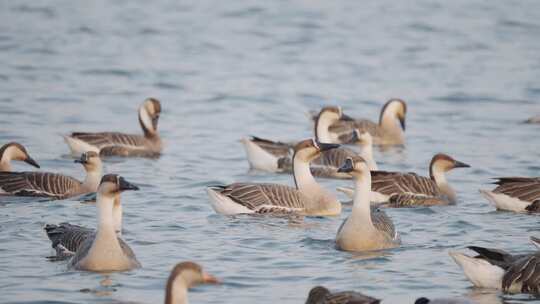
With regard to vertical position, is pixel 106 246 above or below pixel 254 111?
below

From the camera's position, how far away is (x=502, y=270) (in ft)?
33.7

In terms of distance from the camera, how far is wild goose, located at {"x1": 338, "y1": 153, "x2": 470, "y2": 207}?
15070 millimetres

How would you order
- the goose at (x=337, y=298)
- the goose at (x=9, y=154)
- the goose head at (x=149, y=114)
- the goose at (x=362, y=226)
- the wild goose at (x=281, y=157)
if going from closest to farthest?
the goose at (x=337, y=298)
the goose at (x=362, y=226)
the goose at (x=9, y=154)
the wild goose at (x=281, y=157)
the goose head at (x=149, y=114)

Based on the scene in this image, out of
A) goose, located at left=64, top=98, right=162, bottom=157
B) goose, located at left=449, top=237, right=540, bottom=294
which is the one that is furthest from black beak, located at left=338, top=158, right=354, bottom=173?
goose, located at left=64, top=98, right=162, bottom=157

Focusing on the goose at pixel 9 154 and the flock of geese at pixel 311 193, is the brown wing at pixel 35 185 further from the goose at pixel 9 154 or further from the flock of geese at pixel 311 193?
the goose at pixel 9 154

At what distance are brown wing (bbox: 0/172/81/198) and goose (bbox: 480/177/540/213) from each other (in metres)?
5.18

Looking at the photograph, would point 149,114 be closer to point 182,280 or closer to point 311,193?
point 311,193

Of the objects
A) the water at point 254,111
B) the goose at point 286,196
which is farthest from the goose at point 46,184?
the goose at point 286,196

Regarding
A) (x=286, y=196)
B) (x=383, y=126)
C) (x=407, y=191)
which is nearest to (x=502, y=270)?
(x=286, y=196)

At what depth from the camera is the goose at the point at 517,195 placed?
1417 centimetres

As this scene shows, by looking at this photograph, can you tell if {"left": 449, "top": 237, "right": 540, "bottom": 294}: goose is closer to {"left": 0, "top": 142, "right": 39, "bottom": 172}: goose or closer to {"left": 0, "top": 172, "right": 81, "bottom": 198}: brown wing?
{"left": 0, "top": 172, "right": 81, "bottom": 198}: brown wing

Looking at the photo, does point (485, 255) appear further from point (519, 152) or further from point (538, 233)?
point (519, 152)

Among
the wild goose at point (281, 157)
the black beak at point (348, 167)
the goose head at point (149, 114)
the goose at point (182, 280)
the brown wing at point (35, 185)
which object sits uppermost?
the goose head at point (149, 114)

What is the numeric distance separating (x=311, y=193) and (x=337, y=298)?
5756mm
